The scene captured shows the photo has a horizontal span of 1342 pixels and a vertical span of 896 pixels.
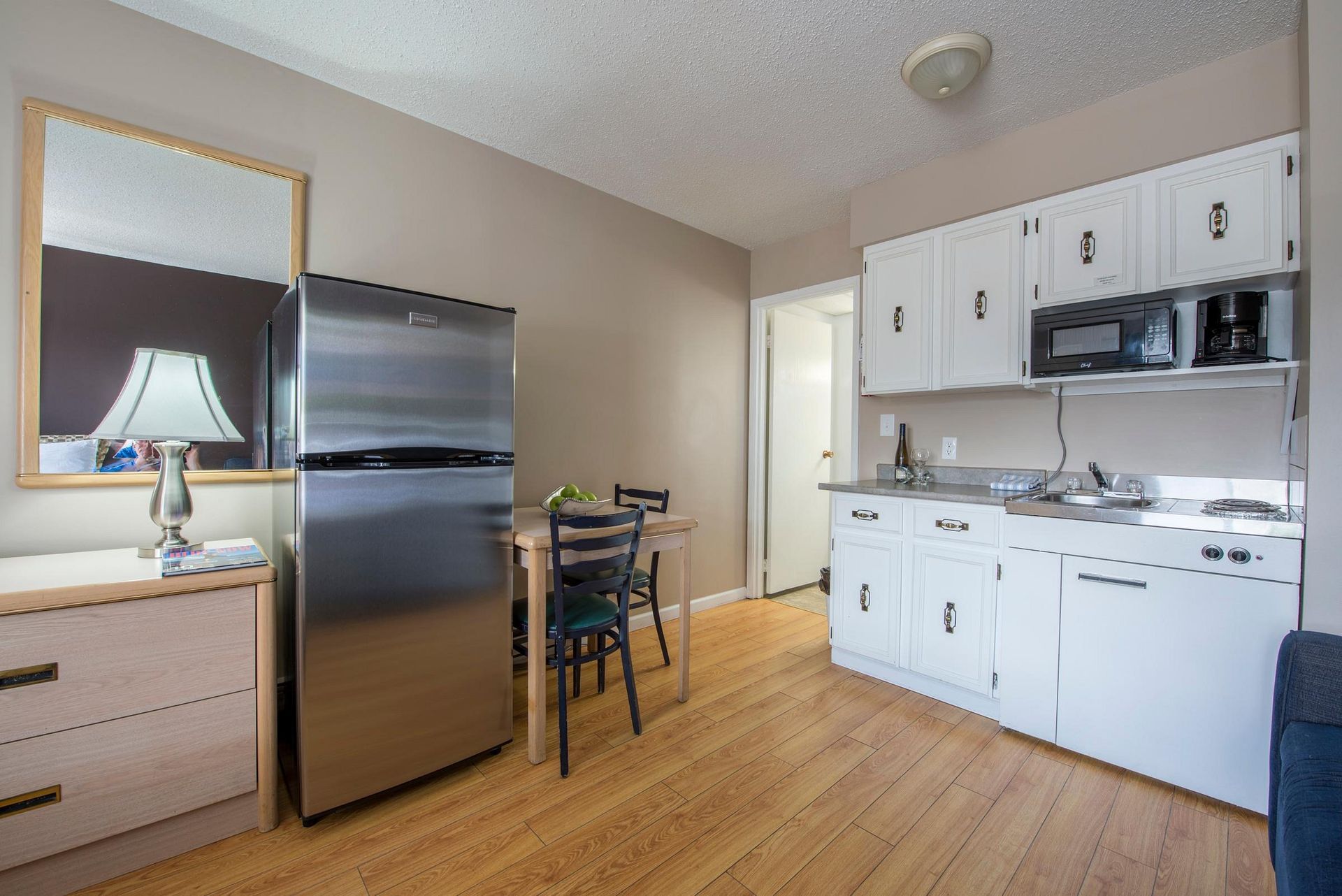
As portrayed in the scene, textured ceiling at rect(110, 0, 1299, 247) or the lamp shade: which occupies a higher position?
textured ceiling at rect(110, 0, 1299, 247)

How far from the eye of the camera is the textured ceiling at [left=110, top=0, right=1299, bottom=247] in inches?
72.2

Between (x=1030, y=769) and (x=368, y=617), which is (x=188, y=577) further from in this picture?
(x=1030, y=769)

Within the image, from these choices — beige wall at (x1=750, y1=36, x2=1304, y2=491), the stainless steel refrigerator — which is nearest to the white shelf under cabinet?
beige wall at (x1=750, y1=36, x2=1304, y2=491)

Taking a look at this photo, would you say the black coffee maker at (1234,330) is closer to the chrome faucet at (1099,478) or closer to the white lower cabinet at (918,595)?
the chrome faucet at (1099,478)

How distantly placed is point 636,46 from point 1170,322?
2232 millimetres

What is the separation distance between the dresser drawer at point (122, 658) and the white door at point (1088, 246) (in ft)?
10.6

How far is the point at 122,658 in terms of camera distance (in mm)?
1388

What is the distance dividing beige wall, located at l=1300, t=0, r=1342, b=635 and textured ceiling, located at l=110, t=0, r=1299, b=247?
0.40 metres

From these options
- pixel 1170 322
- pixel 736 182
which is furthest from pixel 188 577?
pixel 1170 322

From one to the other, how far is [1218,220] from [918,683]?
220 cm

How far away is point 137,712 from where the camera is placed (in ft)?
4.63

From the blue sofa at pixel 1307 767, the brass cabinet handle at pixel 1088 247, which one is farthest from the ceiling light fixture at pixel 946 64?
the blue sofa at pixel 1307 767

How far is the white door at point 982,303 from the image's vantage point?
2.50 m

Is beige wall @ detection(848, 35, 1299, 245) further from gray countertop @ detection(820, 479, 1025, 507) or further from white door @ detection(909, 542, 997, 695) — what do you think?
white door @ detection(909, 542, 997, 695)
